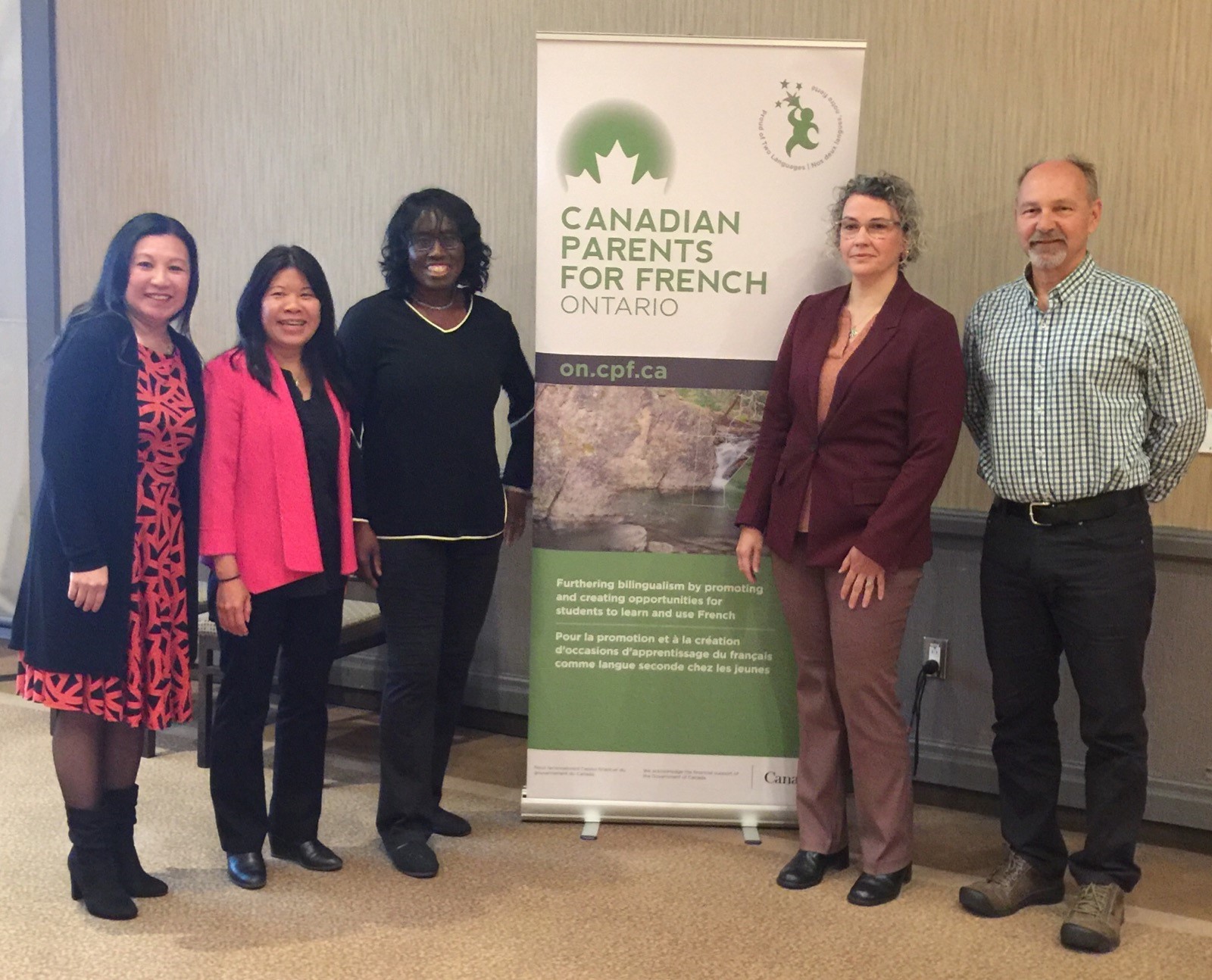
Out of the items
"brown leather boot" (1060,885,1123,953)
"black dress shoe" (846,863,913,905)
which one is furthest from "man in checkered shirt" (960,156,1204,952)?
"black dress shoe" (846,863,913,905)

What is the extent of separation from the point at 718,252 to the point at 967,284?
794 millimetres

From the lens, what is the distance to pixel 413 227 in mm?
2719

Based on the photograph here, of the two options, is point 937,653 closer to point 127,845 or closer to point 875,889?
A: point 875,889

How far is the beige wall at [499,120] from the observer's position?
299 centimetres

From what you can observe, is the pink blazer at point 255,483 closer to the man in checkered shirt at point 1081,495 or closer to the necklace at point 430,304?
the necklace at point 430,304

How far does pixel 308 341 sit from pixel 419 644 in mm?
752

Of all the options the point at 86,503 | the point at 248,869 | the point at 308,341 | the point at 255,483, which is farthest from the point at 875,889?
the point at 86,503

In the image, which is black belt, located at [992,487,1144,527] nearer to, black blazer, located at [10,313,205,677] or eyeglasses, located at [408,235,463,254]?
eyeglasses, located at [408,235,463,254]

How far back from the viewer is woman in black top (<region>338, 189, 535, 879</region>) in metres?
2.71

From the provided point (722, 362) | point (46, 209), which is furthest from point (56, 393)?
point (46, 209)

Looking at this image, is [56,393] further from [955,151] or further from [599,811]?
[955,151]

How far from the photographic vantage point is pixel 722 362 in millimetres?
2934

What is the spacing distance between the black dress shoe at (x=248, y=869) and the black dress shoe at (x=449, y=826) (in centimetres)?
49

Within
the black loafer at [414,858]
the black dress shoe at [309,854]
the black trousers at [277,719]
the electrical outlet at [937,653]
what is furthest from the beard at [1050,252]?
the black dress shoe at [309,854]
